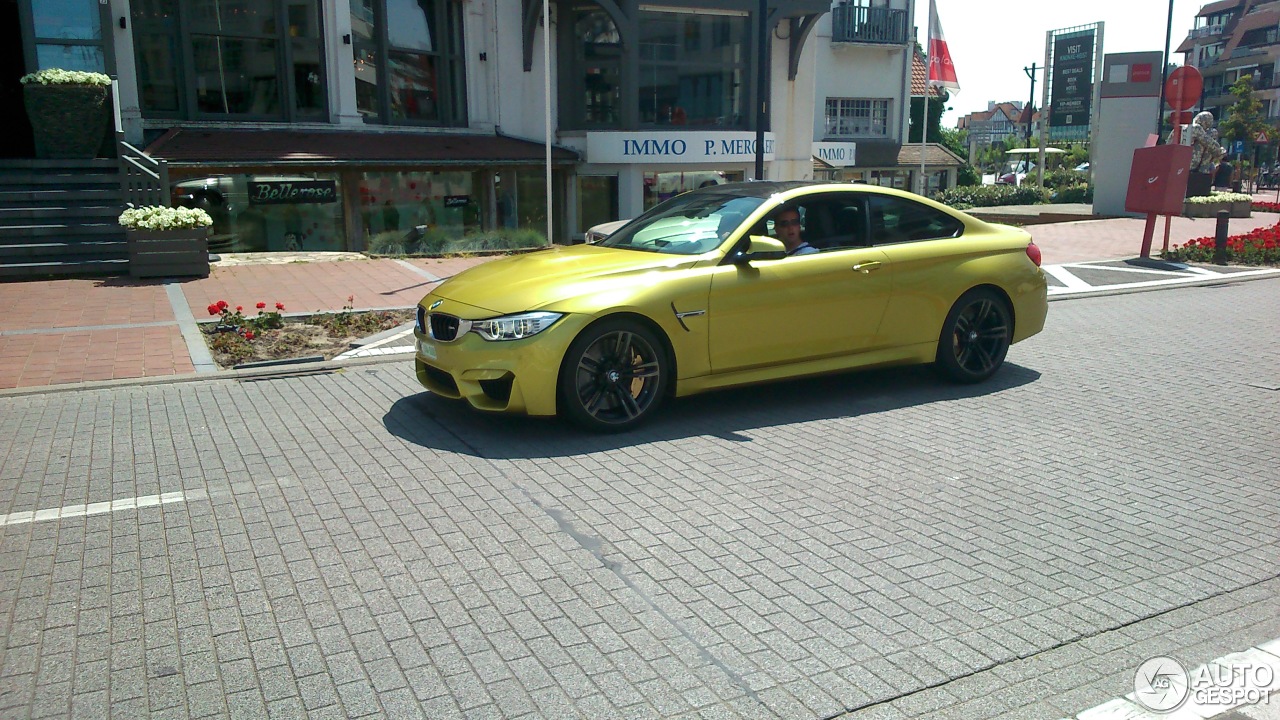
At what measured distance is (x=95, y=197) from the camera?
14.1 meters

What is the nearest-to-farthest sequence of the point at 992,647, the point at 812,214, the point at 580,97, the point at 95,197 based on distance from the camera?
the point at 992,647 → the point at 812,214 → the point at 95,197 → the point at 580,97

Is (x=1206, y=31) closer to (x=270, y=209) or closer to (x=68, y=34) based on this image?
(x=270, y=209)

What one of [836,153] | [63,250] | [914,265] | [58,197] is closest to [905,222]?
[914,265]

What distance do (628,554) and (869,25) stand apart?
38364mm

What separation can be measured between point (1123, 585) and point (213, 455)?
4957 mm

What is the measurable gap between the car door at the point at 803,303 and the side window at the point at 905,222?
0.53ft

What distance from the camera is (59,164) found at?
14383 millimetres

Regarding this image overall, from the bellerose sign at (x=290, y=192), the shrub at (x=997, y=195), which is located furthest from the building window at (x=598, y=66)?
the shrub at (x=997, y=195)

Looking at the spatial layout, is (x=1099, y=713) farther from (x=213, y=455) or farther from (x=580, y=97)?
(x=580, y=97)

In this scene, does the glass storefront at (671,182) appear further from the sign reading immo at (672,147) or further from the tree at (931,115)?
the tree at (931,115)

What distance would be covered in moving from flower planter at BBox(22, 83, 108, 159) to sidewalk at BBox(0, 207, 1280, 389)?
8.69 feet

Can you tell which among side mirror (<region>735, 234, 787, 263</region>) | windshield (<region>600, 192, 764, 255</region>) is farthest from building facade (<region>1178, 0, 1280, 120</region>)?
side mirror (<region>735, 234, 787, 263</region>)

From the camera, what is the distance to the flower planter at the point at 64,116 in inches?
567

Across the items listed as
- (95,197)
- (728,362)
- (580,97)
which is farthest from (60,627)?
(580,97)
